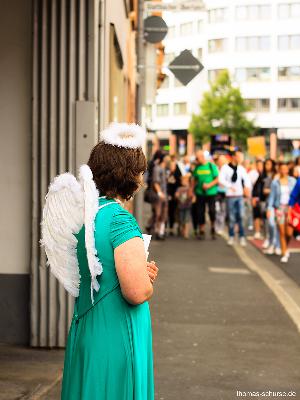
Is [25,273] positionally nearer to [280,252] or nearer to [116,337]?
[116,337]

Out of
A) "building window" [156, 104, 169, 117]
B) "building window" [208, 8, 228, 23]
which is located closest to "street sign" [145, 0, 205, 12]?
"building window" [208, 8, 228, 23]

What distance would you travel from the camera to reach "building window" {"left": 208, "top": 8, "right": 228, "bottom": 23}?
100 meters

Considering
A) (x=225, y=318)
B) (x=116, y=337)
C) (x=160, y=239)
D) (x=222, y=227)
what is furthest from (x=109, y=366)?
(x=222, y=227)

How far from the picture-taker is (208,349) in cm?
827

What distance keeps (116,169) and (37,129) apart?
3984 millimetres

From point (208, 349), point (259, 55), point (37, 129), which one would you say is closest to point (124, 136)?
point (37, 129)

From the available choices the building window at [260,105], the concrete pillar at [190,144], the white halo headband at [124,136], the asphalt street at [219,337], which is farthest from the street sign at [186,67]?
the concrete pillar at [190,144]

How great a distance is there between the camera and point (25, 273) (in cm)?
812

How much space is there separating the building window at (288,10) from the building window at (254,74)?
525cm

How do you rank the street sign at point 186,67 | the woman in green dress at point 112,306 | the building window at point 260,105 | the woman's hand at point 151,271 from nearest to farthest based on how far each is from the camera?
the woman in green dress at point 112,306, the woman's hand at point 151,271, the street sign at point 186,67, the building window at point 260,105

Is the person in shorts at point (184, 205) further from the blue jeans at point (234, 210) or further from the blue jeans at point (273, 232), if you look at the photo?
the blue jeans at point (273, 232)

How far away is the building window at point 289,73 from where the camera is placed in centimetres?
9700

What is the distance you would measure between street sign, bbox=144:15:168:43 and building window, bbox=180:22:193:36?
3384 inches

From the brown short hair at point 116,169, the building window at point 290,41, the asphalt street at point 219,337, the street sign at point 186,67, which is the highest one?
the building window at point 290,41
